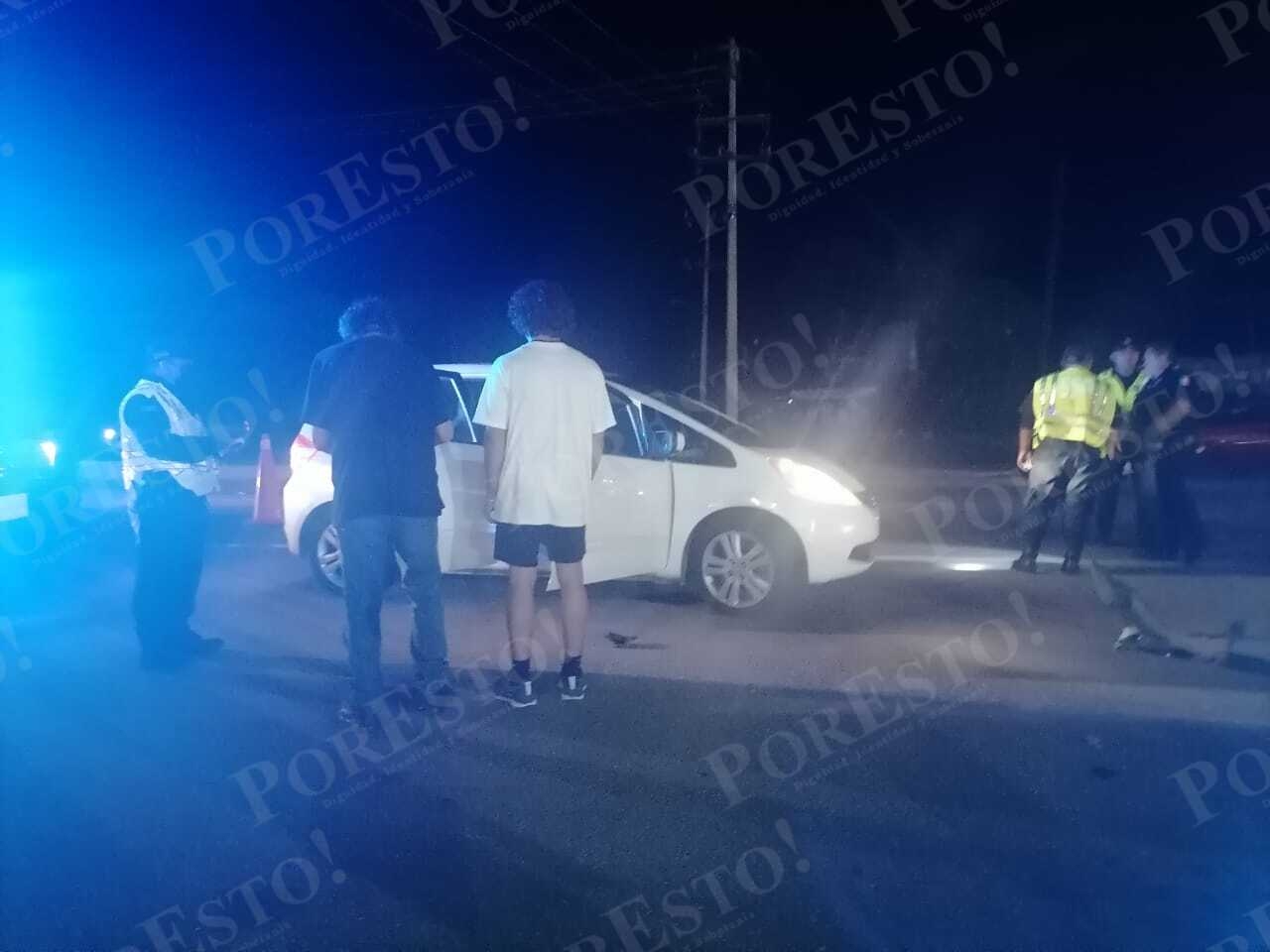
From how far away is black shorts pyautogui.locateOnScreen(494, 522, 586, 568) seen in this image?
5.11m

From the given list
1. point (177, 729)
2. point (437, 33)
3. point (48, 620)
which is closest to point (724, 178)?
point (437, 33)

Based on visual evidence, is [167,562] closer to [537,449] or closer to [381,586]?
[381,586]

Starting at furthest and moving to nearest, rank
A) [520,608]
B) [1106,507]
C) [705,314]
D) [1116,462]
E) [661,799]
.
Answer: [705,314]
[1106,507]
[1116,462]
[520,608]
[661,799]

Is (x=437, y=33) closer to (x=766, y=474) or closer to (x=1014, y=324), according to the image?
(x=766, y=474)

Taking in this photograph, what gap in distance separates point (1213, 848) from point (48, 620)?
667 cm

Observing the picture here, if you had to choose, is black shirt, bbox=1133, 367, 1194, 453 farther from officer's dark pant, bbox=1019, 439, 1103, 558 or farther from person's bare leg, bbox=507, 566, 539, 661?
person's bare leg, bbox=507, 566, 539, 661

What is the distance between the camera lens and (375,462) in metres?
4.78

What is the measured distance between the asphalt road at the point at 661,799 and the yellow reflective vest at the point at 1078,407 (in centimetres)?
222

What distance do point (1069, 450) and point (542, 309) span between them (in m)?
4.88

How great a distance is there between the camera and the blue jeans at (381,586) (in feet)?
15.9

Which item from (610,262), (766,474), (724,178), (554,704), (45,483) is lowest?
(554,704)

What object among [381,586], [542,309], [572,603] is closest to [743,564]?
[572,603]

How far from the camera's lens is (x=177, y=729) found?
4953mm

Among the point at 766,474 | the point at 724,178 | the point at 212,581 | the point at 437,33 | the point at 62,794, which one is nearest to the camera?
the point at 62,794
